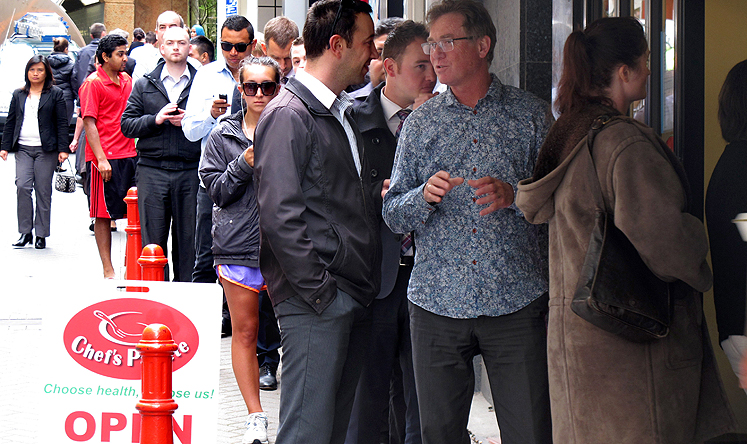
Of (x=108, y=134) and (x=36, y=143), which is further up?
(x=108, y=134)

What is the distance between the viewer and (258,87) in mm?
5172

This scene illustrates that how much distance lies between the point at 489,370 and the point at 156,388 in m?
1.36

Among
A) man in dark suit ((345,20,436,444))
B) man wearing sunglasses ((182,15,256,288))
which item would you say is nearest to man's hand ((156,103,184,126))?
man wearing sunglasses ((182,15,256,288))

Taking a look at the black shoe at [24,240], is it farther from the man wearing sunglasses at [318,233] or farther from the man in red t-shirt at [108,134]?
the man wearing sunglasses at [318,233]

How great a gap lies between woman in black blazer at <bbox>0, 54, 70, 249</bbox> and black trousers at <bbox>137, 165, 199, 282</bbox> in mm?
5220

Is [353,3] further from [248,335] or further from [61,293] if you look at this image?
[248,335]

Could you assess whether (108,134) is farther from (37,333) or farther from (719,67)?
(719,67)

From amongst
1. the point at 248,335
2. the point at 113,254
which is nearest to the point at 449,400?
the point at 248,335

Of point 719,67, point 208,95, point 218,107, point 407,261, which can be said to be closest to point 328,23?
point 407,261

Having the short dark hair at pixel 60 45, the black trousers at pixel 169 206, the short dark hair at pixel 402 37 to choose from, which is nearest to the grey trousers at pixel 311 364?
the short dark hair at pixel 402 37

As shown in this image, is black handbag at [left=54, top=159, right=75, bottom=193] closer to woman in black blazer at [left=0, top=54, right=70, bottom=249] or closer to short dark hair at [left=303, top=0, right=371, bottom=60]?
woman in black blazer at [left=0, top=54, right=70, bottom=249]

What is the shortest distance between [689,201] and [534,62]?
222 centimetres

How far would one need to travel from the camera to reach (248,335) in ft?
17.1

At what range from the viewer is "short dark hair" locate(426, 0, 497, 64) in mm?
3650
